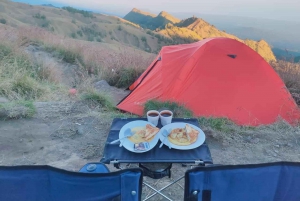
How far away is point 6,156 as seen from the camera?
304 cm

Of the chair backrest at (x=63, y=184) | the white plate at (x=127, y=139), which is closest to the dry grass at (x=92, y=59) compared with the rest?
the white plate at (x=127, y=139)

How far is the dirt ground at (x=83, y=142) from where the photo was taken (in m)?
2.99

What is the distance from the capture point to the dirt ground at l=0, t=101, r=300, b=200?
299 cm

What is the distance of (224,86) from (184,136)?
2251 millimetres

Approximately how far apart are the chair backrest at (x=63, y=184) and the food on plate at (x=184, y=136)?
2.34 ft

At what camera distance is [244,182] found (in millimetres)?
1383

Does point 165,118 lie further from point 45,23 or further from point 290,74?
point 45,23

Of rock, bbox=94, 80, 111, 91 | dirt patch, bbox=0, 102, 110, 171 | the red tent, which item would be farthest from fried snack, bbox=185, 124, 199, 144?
rock, bbox=94, 80, 111, 91

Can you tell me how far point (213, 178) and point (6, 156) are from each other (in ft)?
8.26

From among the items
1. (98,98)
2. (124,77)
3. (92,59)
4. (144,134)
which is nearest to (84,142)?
(98,98)

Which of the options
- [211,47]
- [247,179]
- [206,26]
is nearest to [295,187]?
[247,179]

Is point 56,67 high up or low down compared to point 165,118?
down

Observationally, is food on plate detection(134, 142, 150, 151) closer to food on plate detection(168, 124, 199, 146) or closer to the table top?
the table top

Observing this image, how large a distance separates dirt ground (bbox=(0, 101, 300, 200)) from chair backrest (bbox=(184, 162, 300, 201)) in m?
1.21
